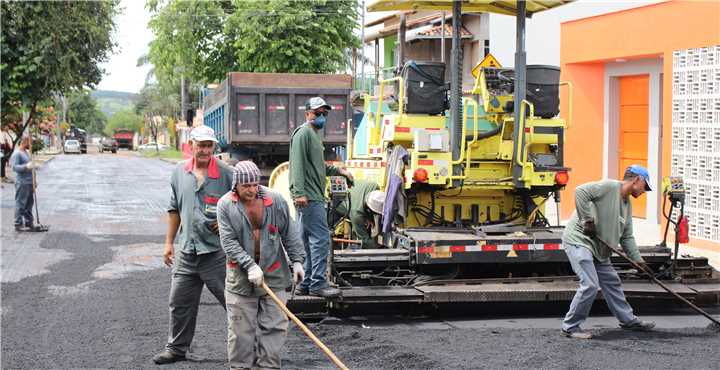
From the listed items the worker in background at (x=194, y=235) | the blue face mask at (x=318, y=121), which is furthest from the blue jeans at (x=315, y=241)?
the worker in background at (x=194, y=235)

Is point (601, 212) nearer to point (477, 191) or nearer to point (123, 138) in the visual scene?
point (477, 191)

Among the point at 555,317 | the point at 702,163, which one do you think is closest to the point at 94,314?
the point at 555,317

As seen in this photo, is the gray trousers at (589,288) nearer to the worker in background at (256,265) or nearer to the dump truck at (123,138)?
the worker in background at (256,265)

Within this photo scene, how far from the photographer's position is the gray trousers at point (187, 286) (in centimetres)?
733

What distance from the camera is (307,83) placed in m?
18.4

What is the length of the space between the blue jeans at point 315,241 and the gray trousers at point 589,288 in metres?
2.12

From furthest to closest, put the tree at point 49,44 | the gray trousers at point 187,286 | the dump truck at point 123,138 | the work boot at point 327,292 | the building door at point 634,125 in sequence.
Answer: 1. the dump truck at point 123,138
2. the tree at point 49,44
3. the building door at point 634,125
4. the work boot at point 327,292
5. the gray trousers at point 187,286

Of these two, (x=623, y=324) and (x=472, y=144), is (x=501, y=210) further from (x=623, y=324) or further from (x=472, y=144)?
(x=623, y=324)

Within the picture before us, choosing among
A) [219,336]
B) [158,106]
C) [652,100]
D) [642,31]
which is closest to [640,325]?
[219,336]

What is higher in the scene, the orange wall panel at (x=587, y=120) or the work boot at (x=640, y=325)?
the orange wall panel at (x=587, y=120)

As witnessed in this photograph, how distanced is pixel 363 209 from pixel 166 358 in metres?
3.57

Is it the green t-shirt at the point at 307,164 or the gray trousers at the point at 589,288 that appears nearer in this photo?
the gray trousers at the point at 589,288

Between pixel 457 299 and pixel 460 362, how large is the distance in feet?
4.99

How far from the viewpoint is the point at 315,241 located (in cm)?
866
